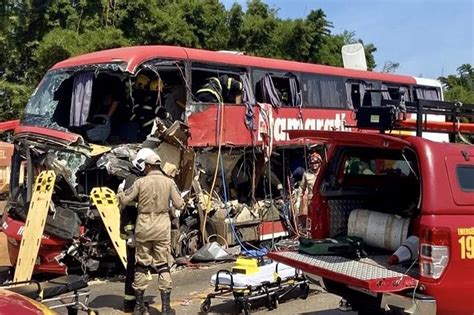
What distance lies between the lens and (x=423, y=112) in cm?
588

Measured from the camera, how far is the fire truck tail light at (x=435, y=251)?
16.9 ft

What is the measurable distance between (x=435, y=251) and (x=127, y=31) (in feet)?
65.6

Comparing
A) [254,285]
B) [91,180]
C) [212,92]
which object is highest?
[212,92]

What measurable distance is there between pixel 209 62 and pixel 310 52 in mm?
16464

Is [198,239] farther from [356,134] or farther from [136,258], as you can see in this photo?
[356,134]

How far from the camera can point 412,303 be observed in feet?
16.7

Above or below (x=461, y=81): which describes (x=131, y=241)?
below

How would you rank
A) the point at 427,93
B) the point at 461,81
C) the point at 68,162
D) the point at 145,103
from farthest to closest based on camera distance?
the point at 461,81 < the point at 427,93 < the point at 145,103 < the point at 68,162

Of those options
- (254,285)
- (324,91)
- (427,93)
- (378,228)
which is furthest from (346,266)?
(427,93)

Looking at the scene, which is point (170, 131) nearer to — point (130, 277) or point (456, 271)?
point (130, 277)

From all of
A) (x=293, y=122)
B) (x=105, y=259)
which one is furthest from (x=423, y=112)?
(x=293, y=122)

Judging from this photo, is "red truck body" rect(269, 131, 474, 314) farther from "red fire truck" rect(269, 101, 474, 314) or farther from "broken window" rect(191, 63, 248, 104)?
"broken window" rect(191, 63, 248, 104)

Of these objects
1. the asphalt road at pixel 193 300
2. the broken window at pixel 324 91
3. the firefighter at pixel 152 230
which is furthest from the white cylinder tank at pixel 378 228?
the broken window at pixel 324 91

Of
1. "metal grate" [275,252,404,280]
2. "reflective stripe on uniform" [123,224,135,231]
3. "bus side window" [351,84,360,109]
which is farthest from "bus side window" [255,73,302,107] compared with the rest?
"metal grate" [275,252,404,280]
